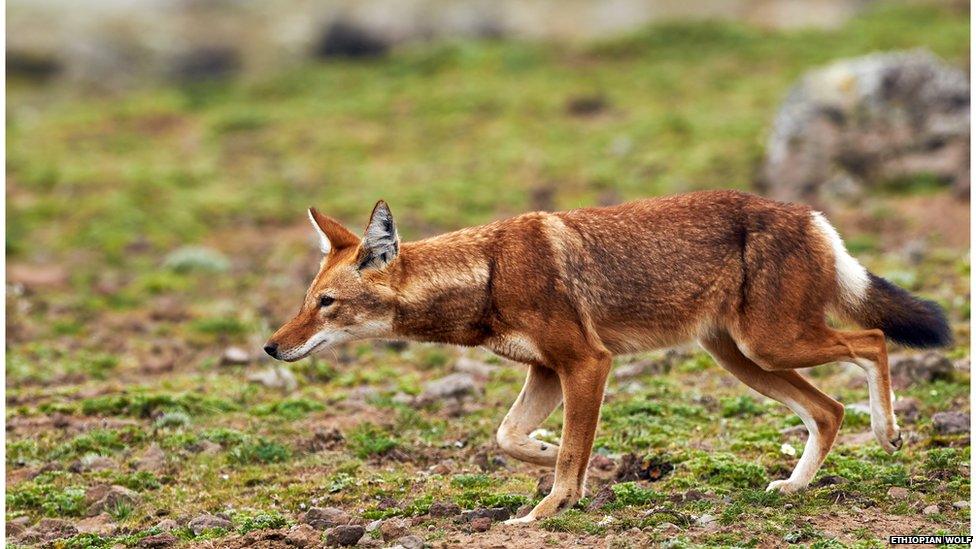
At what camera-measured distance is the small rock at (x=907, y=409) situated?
9.59 meters

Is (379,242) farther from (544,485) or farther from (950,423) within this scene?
(950,423)

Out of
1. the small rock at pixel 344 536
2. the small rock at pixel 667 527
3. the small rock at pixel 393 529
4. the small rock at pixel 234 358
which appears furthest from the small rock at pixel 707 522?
the small rock at pixel 234 358

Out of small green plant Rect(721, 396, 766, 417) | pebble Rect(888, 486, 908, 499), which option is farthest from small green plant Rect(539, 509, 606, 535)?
small green plant Rect(721, 396, 766, 417)

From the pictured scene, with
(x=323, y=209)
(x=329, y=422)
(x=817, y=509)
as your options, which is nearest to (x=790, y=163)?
(x=323, y=209)

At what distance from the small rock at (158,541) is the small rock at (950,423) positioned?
18.2ft

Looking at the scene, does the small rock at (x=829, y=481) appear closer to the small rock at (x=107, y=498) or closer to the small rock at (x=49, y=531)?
the small rock at (x=107, y=498)

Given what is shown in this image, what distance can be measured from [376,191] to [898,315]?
13103mm

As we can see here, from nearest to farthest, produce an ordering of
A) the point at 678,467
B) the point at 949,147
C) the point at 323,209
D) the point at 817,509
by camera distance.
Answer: the point at 817,509 → the point at 678,467 → the point at 949,147 → the point at 323,209

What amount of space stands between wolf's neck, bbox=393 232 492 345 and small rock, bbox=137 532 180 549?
1.94 metres

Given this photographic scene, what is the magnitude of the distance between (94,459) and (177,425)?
936 millimetres

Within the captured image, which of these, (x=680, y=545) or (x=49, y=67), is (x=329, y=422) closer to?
(x=680, y=545)

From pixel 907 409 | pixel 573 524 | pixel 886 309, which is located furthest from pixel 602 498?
pixel 907 409

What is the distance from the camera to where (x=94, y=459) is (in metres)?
9.48

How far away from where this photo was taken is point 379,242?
7.93 metres
